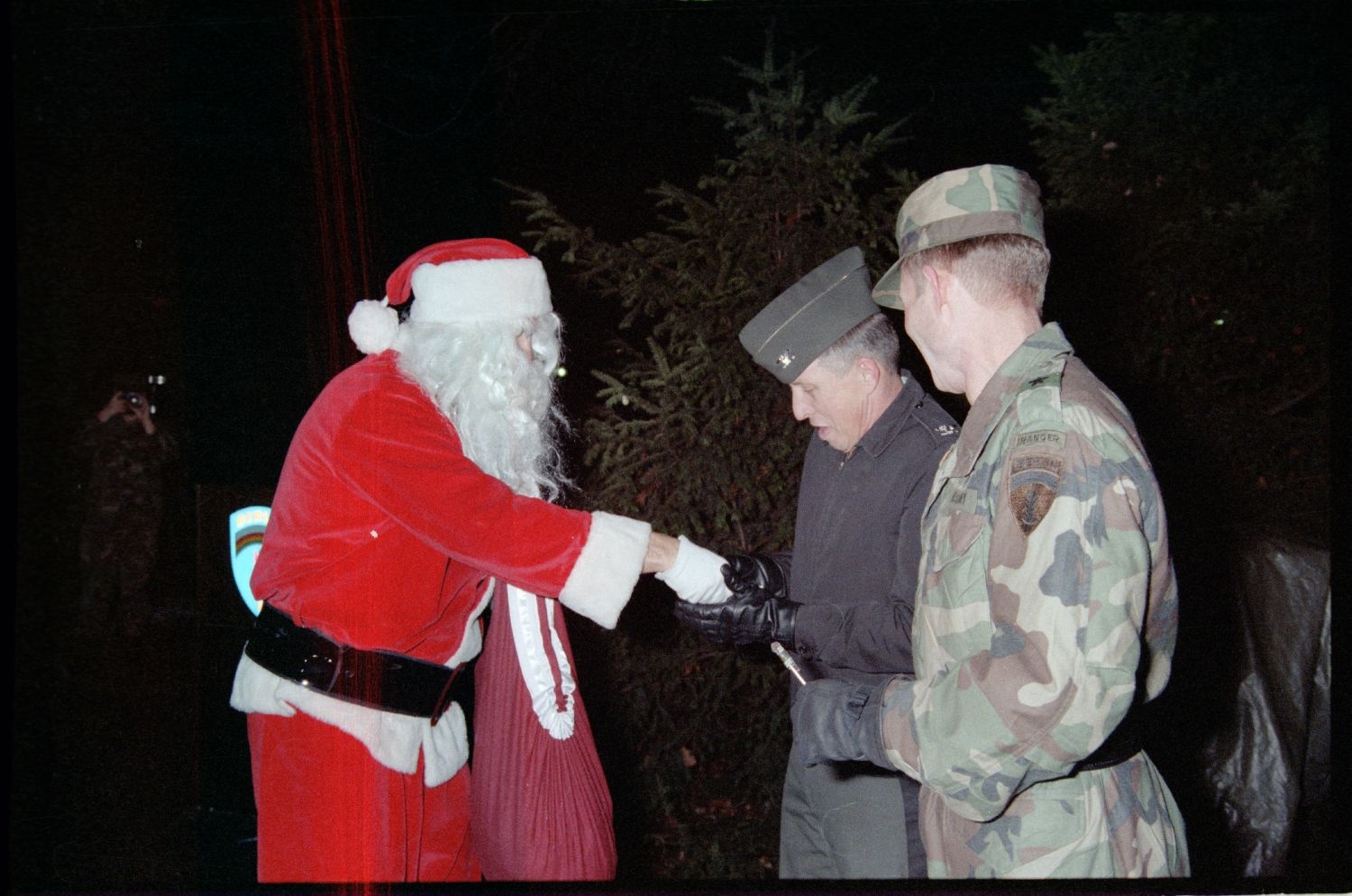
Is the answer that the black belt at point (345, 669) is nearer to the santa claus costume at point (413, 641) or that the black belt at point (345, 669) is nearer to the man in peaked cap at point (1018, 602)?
the santa claus costume at point (413, 641)

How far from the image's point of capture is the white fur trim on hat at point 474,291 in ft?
9.11

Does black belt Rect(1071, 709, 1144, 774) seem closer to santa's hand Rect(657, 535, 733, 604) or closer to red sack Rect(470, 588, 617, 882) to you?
santa's hand Rect(657, 535, 733, 604)

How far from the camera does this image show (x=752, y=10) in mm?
4234

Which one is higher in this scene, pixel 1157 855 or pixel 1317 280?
pixel 1317 280

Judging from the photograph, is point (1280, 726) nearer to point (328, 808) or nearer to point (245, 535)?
point (328, 808)

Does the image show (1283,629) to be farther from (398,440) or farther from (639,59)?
(639,59)

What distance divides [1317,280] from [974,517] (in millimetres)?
3987

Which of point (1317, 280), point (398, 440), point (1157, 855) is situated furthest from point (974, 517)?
point (1317, 280)

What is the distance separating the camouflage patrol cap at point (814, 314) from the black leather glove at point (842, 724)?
127cm

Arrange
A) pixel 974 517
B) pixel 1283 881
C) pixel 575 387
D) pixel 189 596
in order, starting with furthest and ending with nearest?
pixel 189 596 → pixel 575 387 → pixel 1283 881 → pixel 974 517

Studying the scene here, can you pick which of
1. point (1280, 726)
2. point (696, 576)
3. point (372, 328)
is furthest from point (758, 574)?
point (1280, 726)

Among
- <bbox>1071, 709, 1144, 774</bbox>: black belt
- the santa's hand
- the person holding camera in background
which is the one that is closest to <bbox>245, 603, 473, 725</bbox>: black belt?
the santa's hand

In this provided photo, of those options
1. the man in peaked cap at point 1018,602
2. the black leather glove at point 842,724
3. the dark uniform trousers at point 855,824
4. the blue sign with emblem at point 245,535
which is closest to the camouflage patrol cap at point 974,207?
the man in peaked cap at point 1018,602

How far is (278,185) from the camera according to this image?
4973mm
